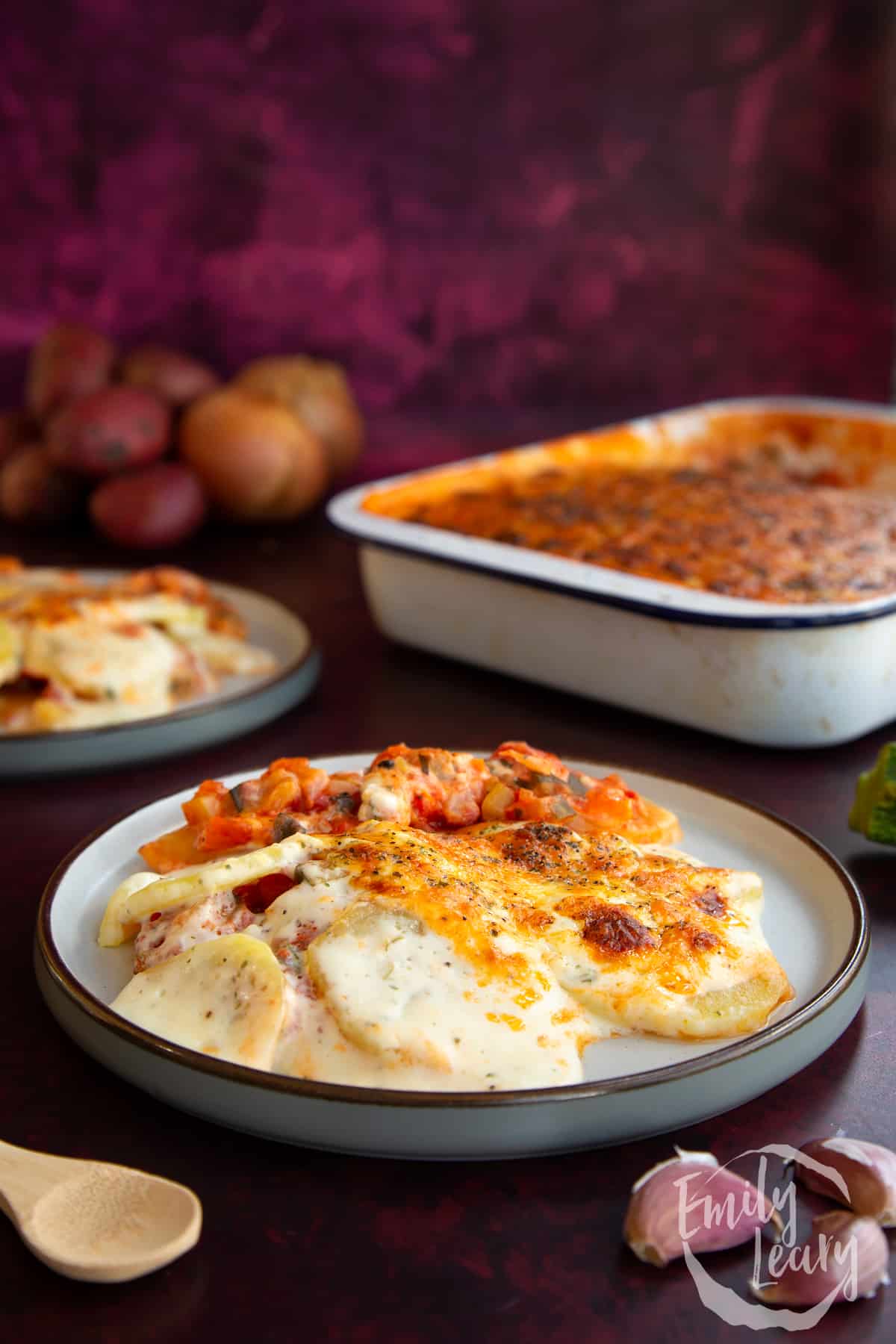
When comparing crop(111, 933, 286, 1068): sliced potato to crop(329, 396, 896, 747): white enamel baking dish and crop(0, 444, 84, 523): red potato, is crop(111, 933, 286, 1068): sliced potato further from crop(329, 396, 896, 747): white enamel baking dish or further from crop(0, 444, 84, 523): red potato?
crop(0, 444, 84, 523): red potato

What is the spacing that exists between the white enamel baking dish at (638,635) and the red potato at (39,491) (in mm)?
707

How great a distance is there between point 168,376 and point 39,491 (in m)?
0.28

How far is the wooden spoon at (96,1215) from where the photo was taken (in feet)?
2.06

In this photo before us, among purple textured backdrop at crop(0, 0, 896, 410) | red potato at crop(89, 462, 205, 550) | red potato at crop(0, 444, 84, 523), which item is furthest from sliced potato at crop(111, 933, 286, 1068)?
purple textured backdrop at crop(0, 0, 896, 410)

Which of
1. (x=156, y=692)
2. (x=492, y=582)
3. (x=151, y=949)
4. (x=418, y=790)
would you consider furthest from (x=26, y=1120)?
(x=492, y=582)

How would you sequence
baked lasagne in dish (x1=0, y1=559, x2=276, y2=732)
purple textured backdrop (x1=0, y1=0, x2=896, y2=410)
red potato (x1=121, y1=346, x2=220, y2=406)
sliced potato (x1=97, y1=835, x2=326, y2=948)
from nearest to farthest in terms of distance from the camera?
sliced potato (x1=97, y1=835, x2=326, y2=948) < baked lasagne in dish (x1=0, y1=559, x2=276, y2=732) < red potato (x1=121, y1=346, x2=220, y2=406) < purple textured backdrop (x1=0, y1=0, x2=896, y2=410)

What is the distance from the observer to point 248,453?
2.05 meters

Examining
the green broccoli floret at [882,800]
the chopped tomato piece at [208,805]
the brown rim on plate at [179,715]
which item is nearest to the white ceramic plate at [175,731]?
the brown rim on plate at [179,715]

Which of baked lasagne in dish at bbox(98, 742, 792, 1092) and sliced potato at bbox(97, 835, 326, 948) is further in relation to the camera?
sliced potato at bbox(97, 835, 326, 948)

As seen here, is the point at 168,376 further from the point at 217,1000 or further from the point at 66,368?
the point at 217,1000

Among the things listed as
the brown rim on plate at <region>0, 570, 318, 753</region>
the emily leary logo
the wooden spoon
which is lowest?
the brown rim on plate at <region>0, 570, 318, 753</region>

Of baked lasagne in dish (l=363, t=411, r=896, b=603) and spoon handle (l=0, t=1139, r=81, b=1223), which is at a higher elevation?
spoon handle (l=0, t=1139, r=81, b=1223)

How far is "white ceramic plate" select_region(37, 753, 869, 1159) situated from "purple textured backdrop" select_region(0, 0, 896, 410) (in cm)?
199

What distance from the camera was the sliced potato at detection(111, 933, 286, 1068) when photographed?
2.32ft
